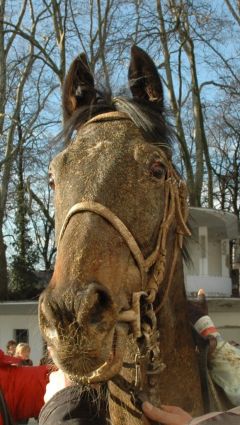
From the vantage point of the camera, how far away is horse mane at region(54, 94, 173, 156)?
313 cm

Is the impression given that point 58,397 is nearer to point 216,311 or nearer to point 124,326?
point 124,326

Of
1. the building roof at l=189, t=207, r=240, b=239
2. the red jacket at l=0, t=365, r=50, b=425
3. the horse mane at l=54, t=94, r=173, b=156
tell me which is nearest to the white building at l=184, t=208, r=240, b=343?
the building roof at l=189, t=207, r=240, b=239

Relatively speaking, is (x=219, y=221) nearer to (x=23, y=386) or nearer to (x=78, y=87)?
(x=23, y=386)

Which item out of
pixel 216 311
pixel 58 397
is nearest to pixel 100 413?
pixel 58 397

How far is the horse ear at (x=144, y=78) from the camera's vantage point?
3.36m

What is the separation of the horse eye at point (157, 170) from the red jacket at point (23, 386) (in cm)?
151

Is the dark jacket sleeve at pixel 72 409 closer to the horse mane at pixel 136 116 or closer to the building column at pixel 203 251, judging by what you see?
the horse mane at pixel 136 116

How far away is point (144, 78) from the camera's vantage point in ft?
11.1

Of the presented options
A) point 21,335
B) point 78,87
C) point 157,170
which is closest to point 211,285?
point 21,335

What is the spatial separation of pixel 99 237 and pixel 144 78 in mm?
1254

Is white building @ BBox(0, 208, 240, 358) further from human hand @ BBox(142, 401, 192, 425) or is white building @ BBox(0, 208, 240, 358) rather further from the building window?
human hand @ BBox(142, 401, 192, 425)

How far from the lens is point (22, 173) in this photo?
1108 inches

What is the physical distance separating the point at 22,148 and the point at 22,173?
3703 millimetres

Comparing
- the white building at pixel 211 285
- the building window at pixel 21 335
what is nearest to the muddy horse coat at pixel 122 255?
the white building at pixel 211 285
